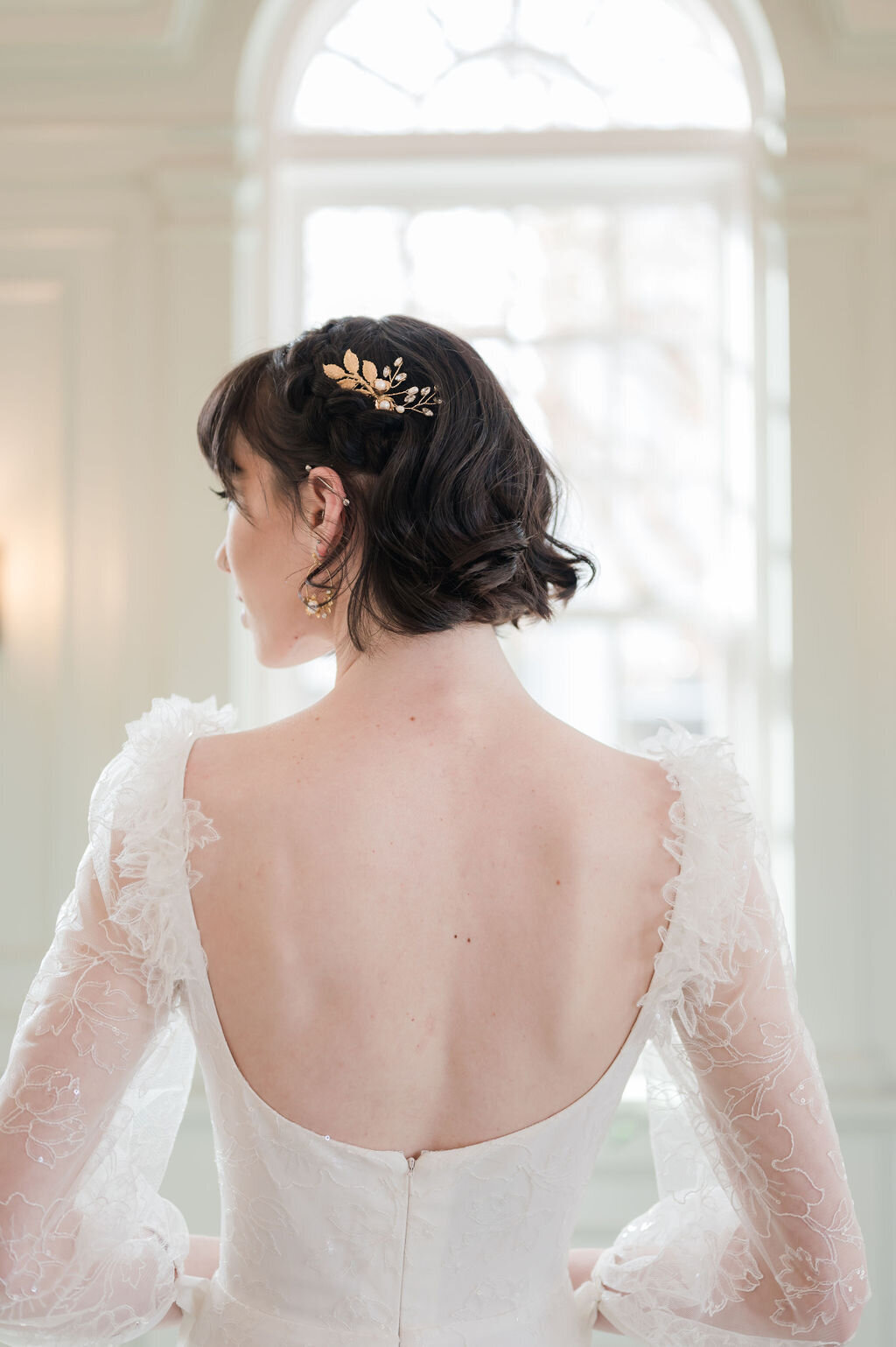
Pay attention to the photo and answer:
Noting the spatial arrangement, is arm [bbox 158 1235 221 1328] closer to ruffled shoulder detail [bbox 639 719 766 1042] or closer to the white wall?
ruffled shoulder detail [bbox 639 719 766 1042]

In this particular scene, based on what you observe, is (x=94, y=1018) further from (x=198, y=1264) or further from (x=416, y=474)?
(x=416, y=474)

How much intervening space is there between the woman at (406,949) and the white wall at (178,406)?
4.87 feet

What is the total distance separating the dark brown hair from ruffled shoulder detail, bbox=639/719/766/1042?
0.22 metres

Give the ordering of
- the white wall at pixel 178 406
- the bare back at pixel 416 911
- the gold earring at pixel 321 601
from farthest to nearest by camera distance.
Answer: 1. the white wall at pixel 178 406
2. the gold earring at pixel 321 601
3. the bare back at pixel 416 911

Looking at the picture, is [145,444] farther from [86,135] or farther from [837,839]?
[837,839]

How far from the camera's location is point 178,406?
8.00 feet

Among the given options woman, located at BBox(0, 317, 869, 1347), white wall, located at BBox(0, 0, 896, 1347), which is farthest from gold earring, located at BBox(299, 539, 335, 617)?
white wall, located at BBox(0, 0, 896, 1347)

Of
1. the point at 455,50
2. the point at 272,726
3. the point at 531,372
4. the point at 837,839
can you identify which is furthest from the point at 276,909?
the point at 455,50

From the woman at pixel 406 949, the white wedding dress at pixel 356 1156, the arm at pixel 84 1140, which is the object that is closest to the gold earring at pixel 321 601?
the woman at pixel 406 949

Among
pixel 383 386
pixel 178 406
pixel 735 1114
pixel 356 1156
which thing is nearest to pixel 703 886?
pixel 735 1114

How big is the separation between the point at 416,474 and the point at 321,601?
170 mm

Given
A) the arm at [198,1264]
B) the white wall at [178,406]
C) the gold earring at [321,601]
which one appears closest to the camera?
the gold earring at [321,601]

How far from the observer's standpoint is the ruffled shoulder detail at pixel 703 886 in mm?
884

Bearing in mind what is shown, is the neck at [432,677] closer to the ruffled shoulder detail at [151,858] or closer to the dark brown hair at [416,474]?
the dark brown hair at [416,474]
